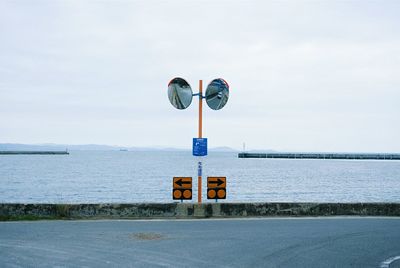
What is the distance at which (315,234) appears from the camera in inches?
422

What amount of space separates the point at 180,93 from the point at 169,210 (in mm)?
3428

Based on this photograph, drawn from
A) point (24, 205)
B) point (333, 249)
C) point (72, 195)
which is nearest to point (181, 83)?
point (24, 205)

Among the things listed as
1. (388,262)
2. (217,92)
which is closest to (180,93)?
(217,92)

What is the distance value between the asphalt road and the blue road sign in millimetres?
2133

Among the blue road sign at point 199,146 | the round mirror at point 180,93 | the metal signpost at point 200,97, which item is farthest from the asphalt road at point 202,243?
the round mirror at point 180,93

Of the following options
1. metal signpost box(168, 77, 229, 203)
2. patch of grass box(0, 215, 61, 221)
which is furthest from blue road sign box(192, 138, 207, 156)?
patch of grass box(0, 215, 61, 221)

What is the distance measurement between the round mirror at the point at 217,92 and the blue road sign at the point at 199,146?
3.46ft

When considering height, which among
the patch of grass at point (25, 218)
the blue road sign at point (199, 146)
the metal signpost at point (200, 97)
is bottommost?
the patch of grass at point (25, 218)

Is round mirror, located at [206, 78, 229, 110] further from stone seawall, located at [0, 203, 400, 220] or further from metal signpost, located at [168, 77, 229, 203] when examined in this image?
stone seawall, located at [0, 203, 400, 220]

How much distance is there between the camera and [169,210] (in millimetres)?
13672

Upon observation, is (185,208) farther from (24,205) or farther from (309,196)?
(309,196)

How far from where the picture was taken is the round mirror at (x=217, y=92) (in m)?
13.9

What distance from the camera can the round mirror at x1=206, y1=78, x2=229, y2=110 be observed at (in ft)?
45.4

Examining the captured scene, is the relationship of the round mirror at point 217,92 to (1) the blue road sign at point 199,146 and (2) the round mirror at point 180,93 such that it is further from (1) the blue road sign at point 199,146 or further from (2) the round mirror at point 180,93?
(1) the blue road sign at point 199,146
